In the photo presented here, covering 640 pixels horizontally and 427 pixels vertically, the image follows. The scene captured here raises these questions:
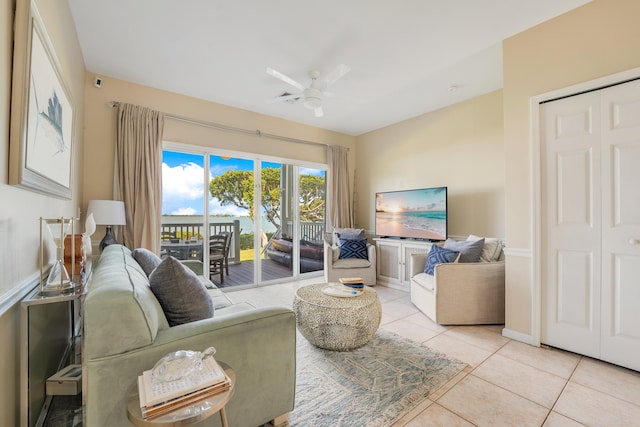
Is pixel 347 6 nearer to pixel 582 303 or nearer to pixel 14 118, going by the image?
pixel 14 118

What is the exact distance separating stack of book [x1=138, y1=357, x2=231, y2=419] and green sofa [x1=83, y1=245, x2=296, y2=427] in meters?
0.13

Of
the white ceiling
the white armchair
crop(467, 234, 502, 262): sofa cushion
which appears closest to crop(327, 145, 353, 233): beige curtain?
the white armchair

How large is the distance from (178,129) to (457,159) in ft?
12.6

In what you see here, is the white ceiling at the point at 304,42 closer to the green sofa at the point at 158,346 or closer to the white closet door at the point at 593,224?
the white closet door at the point at 593,224

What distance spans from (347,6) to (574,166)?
220 cm

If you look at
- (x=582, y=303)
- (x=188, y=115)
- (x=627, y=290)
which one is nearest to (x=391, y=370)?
(x=582, y=303)

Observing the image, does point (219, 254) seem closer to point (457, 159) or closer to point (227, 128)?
point (227, 128)

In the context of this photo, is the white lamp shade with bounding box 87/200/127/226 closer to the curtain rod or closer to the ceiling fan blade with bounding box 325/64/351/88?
the curtain rod

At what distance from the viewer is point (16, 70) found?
1.14 meters

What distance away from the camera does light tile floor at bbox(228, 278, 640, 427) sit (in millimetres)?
1531

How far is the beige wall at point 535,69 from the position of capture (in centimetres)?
199

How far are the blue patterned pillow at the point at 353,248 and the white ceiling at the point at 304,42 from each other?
2.19m

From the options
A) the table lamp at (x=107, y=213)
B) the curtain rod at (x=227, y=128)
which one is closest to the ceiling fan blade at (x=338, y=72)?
the curtain rod at (x=227, y=128)

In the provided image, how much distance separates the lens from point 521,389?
179 cm
